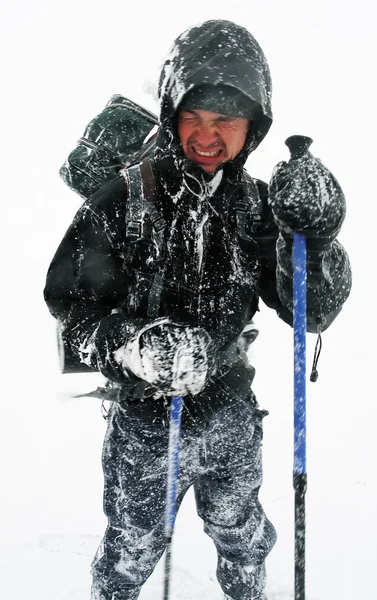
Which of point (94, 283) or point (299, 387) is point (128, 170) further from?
point (299, 387)

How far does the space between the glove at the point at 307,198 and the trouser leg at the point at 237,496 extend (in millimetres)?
948

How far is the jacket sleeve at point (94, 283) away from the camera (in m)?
2.10

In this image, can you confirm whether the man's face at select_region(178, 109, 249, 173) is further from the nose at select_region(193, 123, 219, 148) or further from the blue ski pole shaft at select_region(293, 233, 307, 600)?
the blue ski pole shaft at select_region(293, 233, 307, 600)

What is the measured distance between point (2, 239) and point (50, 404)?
8039 mm

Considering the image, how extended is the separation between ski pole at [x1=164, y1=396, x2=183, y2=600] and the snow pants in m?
0.13

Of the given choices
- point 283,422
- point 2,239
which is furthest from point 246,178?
point 2,239

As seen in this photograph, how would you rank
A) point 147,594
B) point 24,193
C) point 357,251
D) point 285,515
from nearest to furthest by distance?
point 147,594, point 285,515, point 357,251, point 24,193

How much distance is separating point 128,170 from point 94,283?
0.47 meters

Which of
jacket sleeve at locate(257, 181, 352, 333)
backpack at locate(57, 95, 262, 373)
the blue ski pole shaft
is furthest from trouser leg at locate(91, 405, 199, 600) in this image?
jacket sleeve at locate(257, 181, 352, 333)

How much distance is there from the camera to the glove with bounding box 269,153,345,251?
5.95 ft

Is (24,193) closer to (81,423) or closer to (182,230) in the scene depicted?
(81,423)

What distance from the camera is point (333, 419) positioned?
5633 millimetres

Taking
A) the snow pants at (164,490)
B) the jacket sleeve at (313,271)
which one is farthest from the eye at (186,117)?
the snow pants at (164,490)

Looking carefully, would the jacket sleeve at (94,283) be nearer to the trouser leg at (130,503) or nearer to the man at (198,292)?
the man at (198,292)
